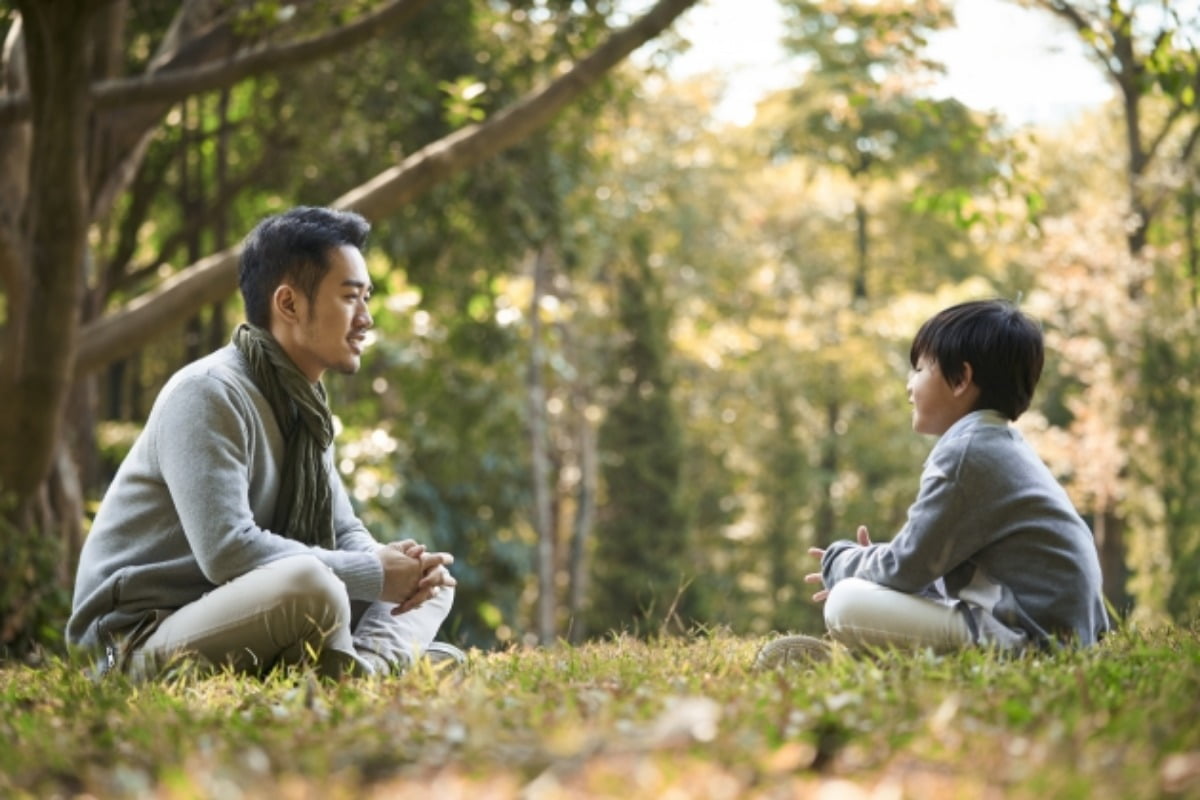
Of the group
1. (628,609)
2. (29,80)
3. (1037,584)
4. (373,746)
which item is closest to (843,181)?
(628,609)

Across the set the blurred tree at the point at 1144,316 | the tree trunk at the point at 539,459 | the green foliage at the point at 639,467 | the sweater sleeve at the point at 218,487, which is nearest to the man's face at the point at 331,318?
the sweater sleeve at the point at 218,487

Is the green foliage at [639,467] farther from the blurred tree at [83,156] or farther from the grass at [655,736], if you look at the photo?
the grass at [655,736]

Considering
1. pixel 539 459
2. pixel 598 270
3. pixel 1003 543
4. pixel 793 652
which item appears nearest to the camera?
pixel 793 652

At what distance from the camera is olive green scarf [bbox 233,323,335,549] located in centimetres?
459

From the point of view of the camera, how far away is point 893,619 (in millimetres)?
4168

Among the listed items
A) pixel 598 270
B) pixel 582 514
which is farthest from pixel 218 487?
pixel 598 270

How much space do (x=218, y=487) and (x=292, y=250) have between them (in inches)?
34.2

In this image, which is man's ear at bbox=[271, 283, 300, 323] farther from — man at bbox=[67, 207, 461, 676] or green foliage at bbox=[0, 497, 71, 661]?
green foliage at bbox=[0, 497, 71, 661]

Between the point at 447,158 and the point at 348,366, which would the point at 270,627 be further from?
the point at 447,158

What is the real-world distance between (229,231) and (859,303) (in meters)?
14.0

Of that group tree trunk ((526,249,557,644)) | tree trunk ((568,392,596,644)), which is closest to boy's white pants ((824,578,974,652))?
tree trunk ((526,249,557,644))

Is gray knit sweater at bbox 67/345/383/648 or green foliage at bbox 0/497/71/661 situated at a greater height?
gray knit sweater at bbox 67/345/383/648

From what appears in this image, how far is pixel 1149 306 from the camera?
15875mm

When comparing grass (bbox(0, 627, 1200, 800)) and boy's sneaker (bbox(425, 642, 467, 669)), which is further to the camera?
boy's sneaker (bbox(425, 642, 467, 669))
